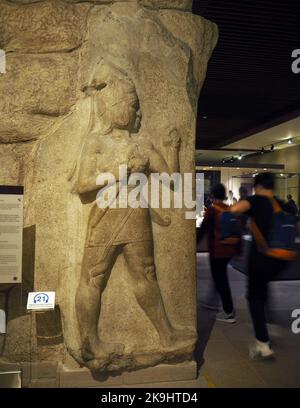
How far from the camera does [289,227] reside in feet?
9.71

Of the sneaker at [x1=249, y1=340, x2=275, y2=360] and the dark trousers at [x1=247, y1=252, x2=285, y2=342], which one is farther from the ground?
the dark trousers at [x1=247, y1=252, x2=285, y2=342]

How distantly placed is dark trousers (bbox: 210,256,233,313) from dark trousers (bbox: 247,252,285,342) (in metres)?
1.01

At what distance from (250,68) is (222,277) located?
155 inches

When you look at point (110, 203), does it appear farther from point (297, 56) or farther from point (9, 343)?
point (297, 56)

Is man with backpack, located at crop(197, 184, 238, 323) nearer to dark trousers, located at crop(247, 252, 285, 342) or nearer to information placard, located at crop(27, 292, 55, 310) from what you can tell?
dark trousers, located at crop(247, 252, 285, 342)

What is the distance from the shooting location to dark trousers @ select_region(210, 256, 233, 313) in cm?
417

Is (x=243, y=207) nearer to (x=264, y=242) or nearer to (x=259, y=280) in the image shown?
(x=264, y=242)

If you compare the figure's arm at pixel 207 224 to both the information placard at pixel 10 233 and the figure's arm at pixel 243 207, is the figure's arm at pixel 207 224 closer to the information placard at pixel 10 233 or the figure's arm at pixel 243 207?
the figure's arm at pixel 243 207

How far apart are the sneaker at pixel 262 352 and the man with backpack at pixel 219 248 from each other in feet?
3.16

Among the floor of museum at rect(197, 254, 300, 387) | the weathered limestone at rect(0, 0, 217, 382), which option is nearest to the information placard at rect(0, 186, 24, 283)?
the weathered limestone at rect(0, 0, 217, 382)

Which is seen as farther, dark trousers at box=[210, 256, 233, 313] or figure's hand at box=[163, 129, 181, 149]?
dark trousers at box=[210, 256, 233, 313]

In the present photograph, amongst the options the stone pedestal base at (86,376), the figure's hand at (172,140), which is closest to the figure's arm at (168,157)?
the figure's hand at (172,140)

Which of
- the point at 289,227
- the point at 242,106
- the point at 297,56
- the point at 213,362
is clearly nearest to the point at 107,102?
the point at 289,227

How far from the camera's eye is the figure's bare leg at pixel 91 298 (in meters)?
2.64
